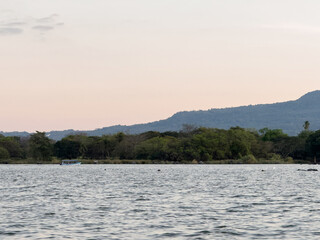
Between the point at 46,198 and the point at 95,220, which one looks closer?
the point at 95,220

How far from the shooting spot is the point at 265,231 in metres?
42.2

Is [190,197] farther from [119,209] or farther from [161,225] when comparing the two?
[161,225]

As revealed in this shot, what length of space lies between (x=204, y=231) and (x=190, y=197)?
29.0m

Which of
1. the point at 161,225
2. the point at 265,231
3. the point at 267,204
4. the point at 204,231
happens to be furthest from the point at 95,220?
the point at 267,204

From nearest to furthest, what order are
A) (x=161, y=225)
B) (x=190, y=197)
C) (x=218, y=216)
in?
(x=161, y=225)
(x=218, y=216)
(x=190, y=197)

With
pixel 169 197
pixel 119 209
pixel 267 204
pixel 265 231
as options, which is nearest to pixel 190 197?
pixel 169 197

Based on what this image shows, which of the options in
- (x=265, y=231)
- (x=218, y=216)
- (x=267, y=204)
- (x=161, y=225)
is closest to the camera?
(x=265, y=231)

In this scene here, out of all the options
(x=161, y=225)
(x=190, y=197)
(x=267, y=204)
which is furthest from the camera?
(x=190, y=197)

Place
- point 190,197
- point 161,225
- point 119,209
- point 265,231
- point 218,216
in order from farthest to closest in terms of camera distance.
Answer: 1. point 190,197
2. point 119,209
3. point 218,216
4. point 161,225
5. point 265,231

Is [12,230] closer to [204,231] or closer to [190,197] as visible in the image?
[204,231]

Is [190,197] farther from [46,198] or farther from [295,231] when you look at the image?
[295,231]

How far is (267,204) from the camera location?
62719mm

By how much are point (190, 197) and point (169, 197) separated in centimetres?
255

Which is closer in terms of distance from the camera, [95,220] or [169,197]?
[95,220]
